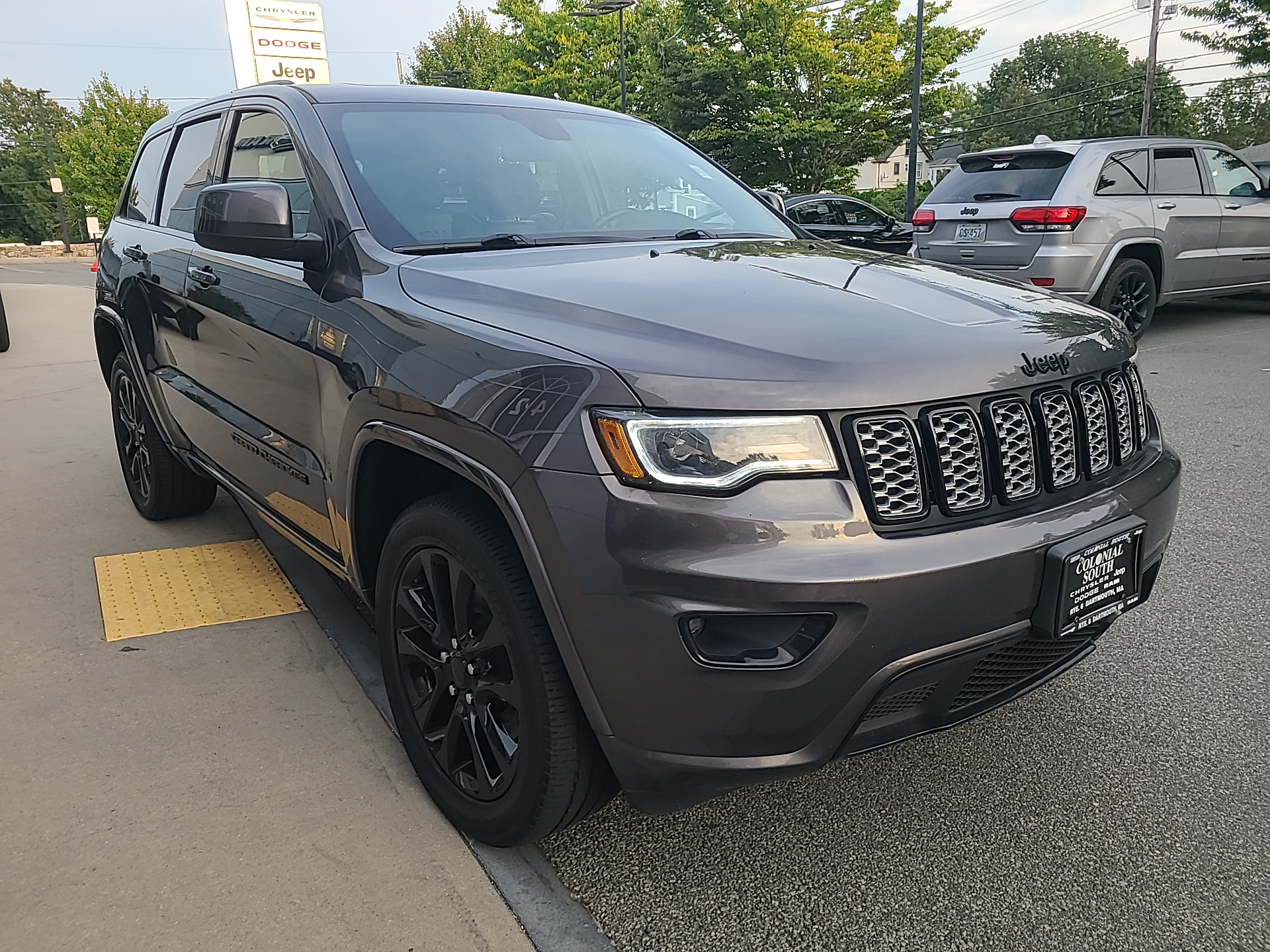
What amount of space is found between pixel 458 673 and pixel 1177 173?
27.2ft

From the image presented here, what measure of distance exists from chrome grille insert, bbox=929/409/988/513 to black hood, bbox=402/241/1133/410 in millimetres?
47

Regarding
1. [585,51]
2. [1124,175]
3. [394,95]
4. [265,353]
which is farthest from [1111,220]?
[585,51]

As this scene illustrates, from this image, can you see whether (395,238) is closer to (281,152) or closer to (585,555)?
(281,152)

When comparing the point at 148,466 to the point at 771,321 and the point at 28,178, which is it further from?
the point at 28,178

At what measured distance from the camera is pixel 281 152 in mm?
3006

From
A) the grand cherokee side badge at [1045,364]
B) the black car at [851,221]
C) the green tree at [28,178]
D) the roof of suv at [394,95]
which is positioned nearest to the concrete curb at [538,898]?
the grand cherokee side badge at [1045,364]

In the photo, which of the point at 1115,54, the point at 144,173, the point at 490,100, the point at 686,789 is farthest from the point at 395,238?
the point at 1115,54

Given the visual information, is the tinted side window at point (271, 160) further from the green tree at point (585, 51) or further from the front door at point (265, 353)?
the green tree at point (585, 51)

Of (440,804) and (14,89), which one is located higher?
(14,89)

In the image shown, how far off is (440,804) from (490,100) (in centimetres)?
220

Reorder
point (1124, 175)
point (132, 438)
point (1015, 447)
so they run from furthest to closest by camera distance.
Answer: point (1124, 175)
point (132, 438)
point (1015, 447)

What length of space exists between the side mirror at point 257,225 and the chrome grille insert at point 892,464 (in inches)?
60.8

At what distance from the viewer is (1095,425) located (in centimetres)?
214

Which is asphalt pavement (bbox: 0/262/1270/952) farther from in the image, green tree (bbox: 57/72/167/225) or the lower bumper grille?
green tree (bbox: 57/72/167/225)
